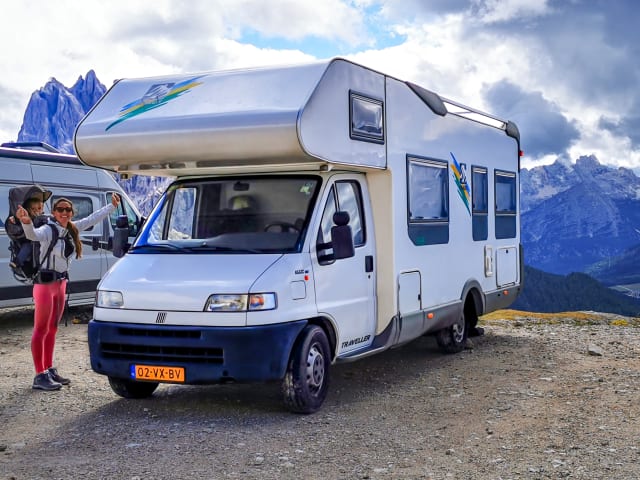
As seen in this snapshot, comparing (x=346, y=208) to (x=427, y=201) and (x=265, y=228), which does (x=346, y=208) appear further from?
(x=427, y=201)

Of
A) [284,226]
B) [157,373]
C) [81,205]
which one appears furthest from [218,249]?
[81,205]

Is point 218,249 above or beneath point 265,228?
beneath

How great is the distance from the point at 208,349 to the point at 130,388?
4.67ft

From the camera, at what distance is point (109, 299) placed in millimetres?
7543

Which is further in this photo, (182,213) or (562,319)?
(562,319)

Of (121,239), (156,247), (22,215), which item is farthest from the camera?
(121,239)

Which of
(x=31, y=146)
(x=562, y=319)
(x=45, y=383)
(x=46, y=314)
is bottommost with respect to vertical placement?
(x=562, y=319)

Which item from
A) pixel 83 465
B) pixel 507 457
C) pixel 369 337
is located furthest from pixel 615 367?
pixel 83 465

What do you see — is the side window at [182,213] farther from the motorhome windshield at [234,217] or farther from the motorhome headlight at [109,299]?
the motorhome headlight at [109,299]

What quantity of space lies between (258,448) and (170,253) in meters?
2.11

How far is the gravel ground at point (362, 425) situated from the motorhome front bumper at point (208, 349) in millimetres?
484

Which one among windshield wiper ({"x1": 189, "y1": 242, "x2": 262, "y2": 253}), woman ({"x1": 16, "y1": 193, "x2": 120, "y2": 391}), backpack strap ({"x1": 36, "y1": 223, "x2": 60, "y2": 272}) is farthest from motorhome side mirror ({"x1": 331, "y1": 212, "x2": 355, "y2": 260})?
backpack strap ({"x1": 36, "y1": 223, "x2": 60, "y2": 272})

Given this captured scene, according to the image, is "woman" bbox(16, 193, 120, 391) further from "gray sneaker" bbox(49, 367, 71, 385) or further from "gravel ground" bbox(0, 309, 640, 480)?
"gravel ground" bbox(0, 309, 640, 480)

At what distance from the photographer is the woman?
27.6 feet
